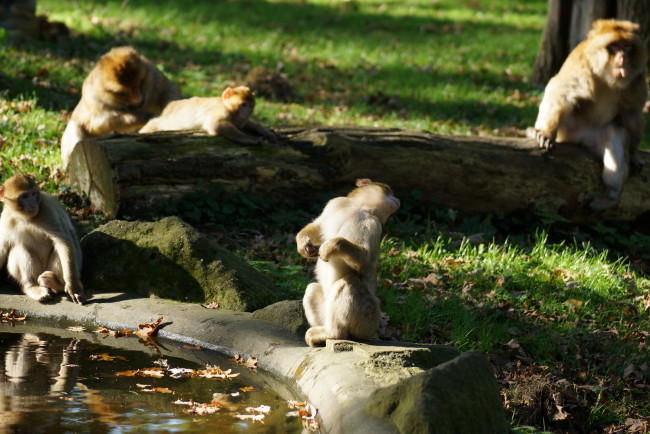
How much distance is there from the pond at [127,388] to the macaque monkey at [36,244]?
1.80 feet

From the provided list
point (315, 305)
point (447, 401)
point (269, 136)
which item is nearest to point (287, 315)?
point (315, 305)

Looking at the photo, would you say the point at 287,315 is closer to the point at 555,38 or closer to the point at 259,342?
the point at 259,342

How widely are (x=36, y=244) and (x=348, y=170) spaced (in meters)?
3.44

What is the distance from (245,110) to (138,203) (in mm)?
1533

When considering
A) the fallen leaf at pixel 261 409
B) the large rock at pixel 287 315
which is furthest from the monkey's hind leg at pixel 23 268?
the fallen leaf at pixel 261 409

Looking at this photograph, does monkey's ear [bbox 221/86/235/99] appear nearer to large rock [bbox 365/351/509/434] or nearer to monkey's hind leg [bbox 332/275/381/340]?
monkey's hind leg [bbox 332/275/381/340]

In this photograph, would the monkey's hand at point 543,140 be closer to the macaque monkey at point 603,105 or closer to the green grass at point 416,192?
the macaque monkey at point 603,105

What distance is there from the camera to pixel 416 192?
8.80 meters

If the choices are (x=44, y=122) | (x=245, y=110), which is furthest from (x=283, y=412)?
(x=44, y=122)

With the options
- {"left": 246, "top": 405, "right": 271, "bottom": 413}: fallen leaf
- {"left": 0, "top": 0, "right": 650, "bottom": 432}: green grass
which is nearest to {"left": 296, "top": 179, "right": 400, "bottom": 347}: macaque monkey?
{"left": 246, "top": 405, "right": 271, "bottom": 413}: fallen leaf

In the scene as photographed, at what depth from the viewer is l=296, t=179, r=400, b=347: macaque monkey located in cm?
493

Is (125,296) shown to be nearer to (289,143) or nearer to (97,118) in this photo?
(289,143)

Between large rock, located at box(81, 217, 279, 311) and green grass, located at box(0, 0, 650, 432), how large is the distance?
826 millimetres

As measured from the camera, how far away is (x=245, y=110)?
8.39 m
